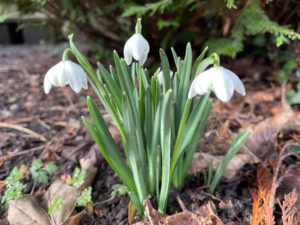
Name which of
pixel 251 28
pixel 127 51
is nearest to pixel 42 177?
pixel 127 51

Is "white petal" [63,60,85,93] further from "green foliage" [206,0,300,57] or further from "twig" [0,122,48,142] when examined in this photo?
"green foliage" [206,0,300,57]

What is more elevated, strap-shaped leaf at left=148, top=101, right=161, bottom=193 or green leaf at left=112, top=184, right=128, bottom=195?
strap-shaped leaf at left=148, top=101, right=161, bottom=193

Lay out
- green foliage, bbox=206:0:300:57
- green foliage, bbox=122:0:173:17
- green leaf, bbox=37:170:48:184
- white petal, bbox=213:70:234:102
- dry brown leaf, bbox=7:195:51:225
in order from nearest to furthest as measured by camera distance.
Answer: white petal, bbox=213:70:234:102
dry brown leaf, bbox=7:195:51:225
green leaf, bbox=37:170:48:184
green foliage, bbox=206:0:300:57
green foliage, bbox=122:0:173:17

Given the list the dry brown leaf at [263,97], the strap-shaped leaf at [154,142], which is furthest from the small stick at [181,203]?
the dry brown leaf at [263,97]

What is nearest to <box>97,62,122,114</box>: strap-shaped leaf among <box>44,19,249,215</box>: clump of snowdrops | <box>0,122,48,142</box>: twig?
<box>44,19,249,215</box>: clump of snowdrops

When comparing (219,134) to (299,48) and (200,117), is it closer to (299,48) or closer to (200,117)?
(200,117)

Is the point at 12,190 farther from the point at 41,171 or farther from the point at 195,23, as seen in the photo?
the point at 195,23

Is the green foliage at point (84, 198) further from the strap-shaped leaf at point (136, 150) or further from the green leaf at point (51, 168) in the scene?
the green leaf at point (51, 168)
